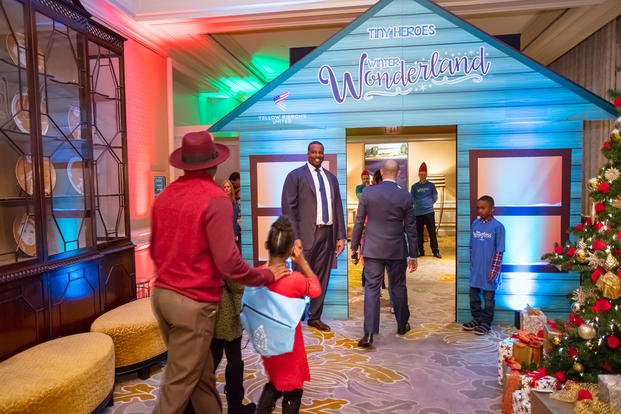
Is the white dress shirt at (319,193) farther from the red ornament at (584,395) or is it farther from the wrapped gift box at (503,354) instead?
the red ornament at (584,395)

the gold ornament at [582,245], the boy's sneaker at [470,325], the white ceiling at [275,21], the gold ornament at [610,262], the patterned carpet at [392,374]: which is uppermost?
the white ceiling at [275,21]

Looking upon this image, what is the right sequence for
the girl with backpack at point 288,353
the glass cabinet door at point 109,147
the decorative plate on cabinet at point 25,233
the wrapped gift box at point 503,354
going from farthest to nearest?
1. the glass cabinet door at point 109,147
2. the wrapped gift box at point 503,354
3. the decorative plate on cabinet at point 25,233
4. the girl with backpack at point 288,353

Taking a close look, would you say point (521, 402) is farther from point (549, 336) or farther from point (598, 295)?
point (598, 295)

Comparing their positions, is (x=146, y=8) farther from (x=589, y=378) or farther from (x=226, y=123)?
(x=589, y=378)

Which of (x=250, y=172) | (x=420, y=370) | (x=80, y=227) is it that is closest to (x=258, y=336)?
(x=420, y=370)

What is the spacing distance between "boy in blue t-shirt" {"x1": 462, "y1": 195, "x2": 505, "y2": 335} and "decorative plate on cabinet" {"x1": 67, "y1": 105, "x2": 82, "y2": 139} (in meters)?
3.42

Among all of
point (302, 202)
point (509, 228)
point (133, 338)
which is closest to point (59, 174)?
point (133, 338)

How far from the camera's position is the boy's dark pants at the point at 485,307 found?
429 cm

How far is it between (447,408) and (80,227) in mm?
2872

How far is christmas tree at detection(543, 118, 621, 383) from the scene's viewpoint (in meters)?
2.40

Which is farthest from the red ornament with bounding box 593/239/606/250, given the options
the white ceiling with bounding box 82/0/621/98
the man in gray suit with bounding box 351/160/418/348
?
the white ceiling with bounding box 82/0/621/98

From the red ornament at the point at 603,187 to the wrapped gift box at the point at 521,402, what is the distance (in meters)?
1.23

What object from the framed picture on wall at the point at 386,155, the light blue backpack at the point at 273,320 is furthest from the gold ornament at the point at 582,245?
the framed picture on wall at the point at 386,155

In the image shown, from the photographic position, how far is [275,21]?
16.5 feet
